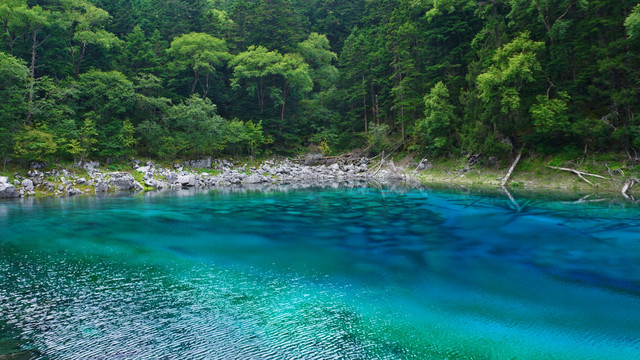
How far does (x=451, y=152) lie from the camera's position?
111 ft

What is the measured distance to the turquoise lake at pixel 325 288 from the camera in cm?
474

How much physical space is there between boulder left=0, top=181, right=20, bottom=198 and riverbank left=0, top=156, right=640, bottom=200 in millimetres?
52

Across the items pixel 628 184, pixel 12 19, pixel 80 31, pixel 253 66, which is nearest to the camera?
A: pixel 628 184

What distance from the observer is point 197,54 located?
41.7 m

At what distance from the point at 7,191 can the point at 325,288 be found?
2637cm

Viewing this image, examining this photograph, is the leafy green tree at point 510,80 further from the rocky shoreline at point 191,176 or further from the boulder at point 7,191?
the boulder at point 7,191

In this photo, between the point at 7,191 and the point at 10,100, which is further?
the point at 10,100

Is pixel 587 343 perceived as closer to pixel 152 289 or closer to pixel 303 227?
pixel 152 289

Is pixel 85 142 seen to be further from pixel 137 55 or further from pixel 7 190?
pixel 137 55

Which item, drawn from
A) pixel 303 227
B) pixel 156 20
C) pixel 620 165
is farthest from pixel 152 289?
pixel 156 20

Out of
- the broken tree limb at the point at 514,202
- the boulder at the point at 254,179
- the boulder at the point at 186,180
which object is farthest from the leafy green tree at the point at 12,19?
the broken tree limb at the point at 514,202

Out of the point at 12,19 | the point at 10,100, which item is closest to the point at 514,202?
the point at 10,100

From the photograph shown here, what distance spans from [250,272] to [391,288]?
3.22 metres

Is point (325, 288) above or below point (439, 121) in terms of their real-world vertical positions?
below
